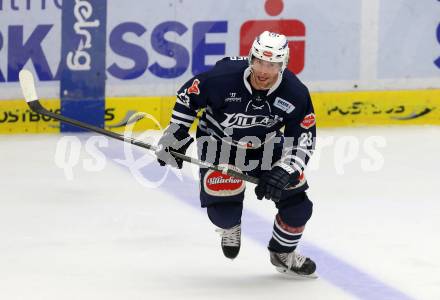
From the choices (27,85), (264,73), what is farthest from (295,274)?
(27,85)

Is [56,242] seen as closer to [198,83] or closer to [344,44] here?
[198,83]

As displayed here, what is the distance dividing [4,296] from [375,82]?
174 inches

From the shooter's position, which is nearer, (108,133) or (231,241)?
(231,241)

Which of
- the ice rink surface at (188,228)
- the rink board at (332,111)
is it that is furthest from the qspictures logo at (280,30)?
the ice rink surface at (188,228)

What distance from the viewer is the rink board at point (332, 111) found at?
8.01 m

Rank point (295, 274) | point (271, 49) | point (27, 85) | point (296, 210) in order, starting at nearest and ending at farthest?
point (271, 49) → point (296, 210) → point (295, 274) → point (27, 85)

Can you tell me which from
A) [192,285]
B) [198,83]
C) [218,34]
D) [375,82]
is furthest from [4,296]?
[375,82]

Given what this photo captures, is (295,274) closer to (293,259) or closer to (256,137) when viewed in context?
(293,259)

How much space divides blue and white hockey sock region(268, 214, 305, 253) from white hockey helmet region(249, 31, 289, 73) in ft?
2.26

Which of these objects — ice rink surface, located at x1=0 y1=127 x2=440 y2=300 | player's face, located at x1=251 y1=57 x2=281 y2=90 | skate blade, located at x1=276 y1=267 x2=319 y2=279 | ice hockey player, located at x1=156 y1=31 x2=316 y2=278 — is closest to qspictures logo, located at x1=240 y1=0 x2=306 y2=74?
ice rink surface, located at x1=0 y1=127 x2=440 y2=300

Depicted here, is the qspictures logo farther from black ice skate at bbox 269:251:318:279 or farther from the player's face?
the player's face

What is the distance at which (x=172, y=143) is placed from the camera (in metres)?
5.02

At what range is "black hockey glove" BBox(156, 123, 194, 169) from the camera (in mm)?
5008

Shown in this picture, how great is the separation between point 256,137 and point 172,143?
0.36 metres
